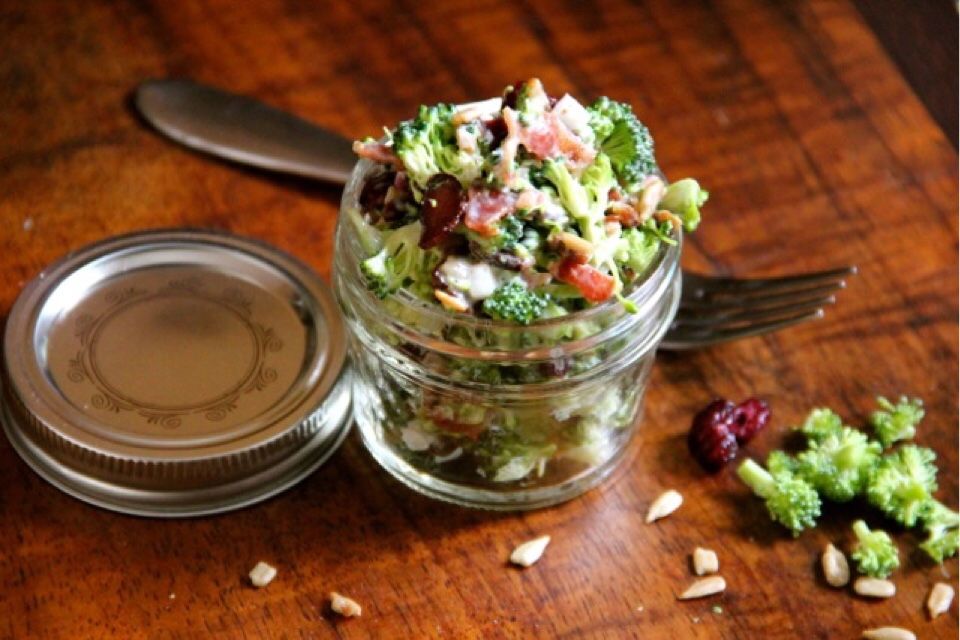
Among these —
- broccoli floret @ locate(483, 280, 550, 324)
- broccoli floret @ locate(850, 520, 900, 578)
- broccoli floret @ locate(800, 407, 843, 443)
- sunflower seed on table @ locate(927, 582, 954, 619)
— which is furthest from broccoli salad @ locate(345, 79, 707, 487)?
sunflower seed on table @ locate(927, 582, 954, 619)

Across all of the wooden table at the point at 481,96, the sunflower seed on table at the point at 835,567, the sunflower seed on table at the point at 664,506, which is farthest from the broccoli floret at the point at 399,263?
the sunflower seed on table at the point at 835,567

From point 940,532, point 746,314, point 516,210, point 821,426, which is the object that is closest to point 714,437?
point 821,426

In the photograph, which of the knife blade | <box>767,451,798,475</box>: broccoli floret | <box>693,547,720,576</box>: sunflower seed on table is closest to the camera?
<box>693,547,720,576</box>: sunflower seed on table

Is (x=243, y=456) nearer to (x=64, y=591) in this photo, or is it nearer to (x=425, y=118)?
(x=64, y=591)

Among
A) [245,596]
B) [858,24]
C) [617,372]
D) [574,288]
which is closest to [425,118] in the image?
[574,288]

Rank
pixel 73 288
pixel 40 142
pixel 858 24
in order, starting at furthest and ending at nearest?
pixel 858 24
pixel 40 142
pixel 73 288

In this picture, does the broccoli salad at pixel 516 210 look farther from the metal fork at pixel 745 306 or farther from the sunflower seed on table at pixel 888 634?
the sunflower seed on table at pixel 888 634

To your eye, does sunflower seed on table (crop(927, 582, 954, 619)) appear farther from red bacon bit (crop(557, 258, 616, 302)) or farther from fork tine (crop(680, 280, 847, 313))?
red bacon bit (crop(557, 258, 616, 302))

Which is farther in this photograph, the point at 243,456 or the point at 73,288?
the point at 73,288
